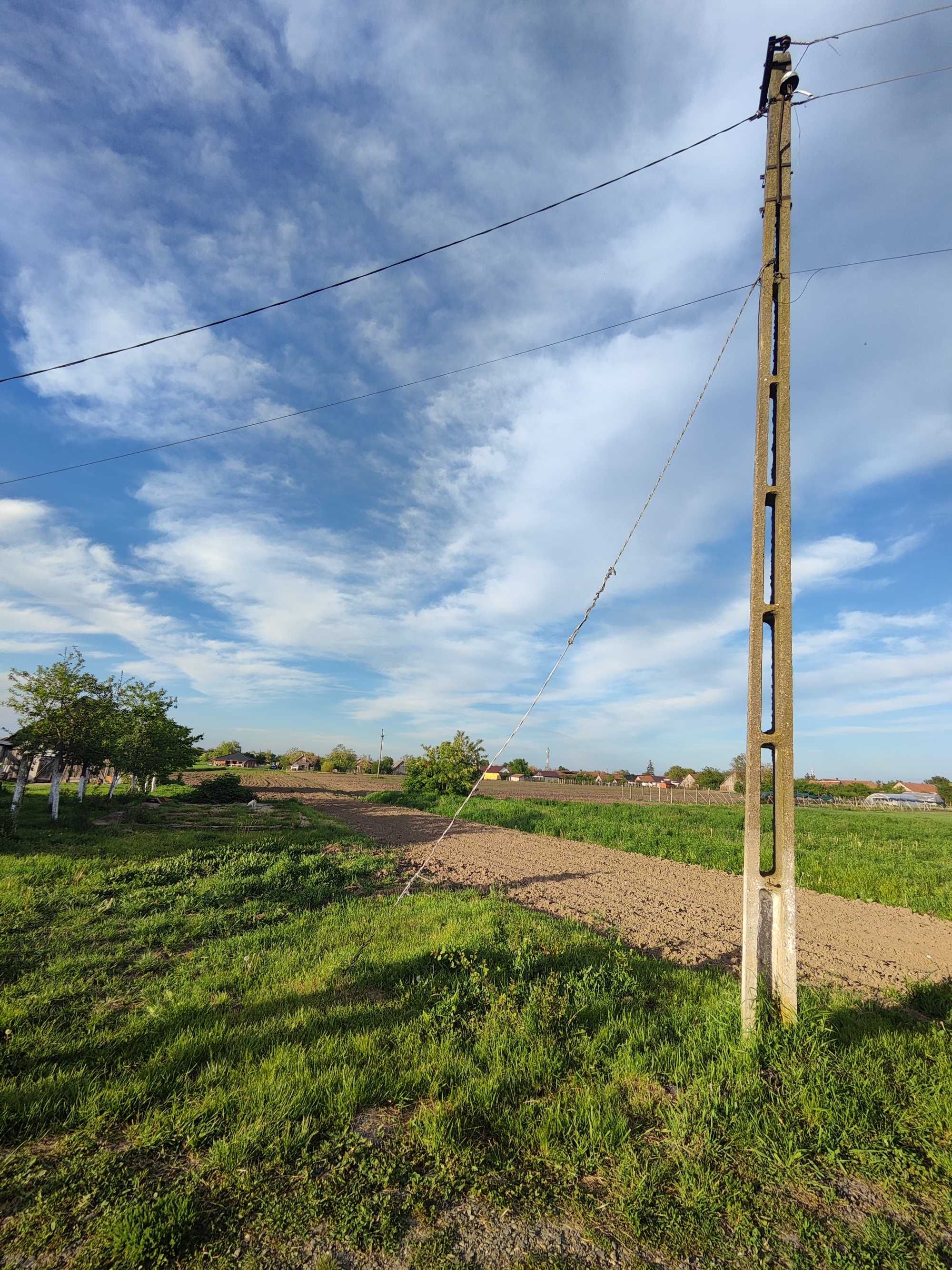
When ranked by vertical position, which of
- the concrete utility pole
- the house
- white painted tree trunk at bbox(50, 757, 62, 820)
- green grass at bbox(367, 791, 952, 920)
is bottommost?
the house

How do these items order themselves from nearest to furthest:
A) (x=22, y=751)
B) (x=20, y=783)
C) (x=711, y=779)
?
(x=20, y=783) → (x=22, y=751) → (x=711, y=779)

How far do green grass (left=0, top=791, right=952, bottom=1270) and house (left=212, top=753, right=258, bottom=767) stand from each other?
11765 centimetres

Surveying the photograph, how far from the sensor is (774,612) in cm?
485

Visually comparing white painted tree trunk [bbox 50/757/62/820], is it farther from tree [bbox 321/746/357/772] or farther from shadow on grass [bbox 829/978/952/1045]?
tree [bbox 321/746/357/772]

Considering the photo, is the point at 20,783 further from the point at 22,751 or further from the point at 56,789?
the point at 56,789

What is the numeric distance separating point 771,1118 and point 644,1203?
124cm

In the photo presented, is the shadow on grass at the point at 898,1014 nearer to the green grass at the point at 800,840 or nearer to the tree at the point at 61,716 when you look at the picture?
the green grass at the point at 800,840

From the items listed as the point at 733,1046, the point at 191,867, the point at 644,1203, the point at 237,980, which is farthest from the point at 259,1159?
the point at 191,867

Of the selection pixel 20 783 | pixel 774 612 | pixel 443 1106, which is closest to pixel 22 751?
pixel 20 783

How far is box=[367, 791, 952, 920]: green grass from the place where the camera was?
1378 cm

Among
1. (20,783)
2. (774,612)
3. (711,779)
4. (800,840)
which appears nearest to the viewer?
(774,612)

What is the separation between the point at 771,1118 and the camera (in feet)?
11.9

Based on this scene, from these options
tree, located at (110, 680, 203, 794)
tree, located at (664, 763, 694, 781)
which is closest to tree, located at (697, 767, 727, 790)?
tree, located at (664, 763, 694, 781)

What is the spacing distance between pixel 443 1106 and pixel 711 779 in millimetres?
116082
